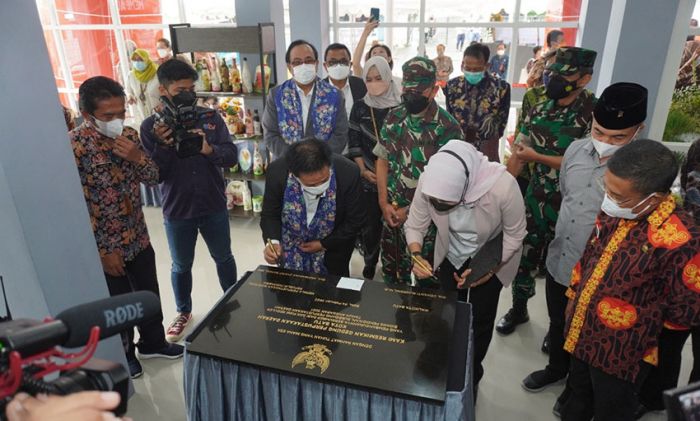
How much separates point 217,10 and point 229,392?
4.73 metres

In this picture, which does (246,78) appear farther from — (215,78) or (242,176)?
(242,176)

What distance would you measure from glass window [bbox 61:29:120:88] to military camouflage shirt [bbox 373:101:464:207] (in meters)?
4.63

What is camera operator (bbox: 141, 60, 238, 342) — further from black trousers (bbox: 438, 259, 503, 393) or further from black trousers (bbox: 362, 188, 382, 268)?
black trousers (bbox: 438, 259, 503, 393)

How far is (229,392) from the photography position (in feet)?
4.98

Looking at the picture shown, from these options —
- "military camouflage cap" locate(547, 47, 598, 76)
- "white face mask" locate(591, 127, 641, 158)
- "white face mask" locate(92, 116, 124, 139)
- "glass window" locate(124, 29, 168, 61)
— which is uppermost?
"glass window" locate(124, 29, 168, 61)

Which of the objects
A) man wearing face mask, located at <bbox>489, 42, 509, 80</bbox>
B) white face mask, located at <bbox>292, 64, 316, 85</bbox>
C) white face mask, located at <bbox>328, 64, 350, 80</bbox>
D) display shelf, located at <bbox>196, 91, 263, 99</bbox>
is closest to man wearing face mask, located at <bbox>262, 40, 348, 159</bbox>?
white face mask, located at <bbox>292, 64, 316, 85</bbox>

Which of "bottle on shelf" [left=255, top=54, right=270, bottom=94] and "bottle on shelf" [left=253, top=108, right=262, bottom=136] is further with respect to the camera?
"bottle on shelf" [left=253, top=108, right=262, bottom=136]

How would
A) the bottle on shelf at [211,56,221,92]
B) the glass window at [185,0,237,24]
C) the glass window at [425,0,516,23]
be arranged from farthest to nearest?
the glass window at [185,0,237,24], the glass window at [425,0,516,23], the bottle on shelf at [211,56,221,92]

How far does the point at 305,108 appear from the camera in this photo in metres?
2.90

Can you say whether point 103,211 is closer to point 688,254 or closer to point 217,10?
point 688,254

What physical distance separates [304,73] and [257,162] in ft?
5.09

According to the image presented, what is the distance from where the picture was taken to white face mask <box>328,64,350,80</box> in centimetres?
325

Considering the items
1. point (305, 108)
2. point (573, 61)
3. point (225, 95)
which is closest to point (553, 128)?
point (573, 61)

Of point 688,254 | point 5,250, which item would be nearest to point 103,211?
point 5,250
